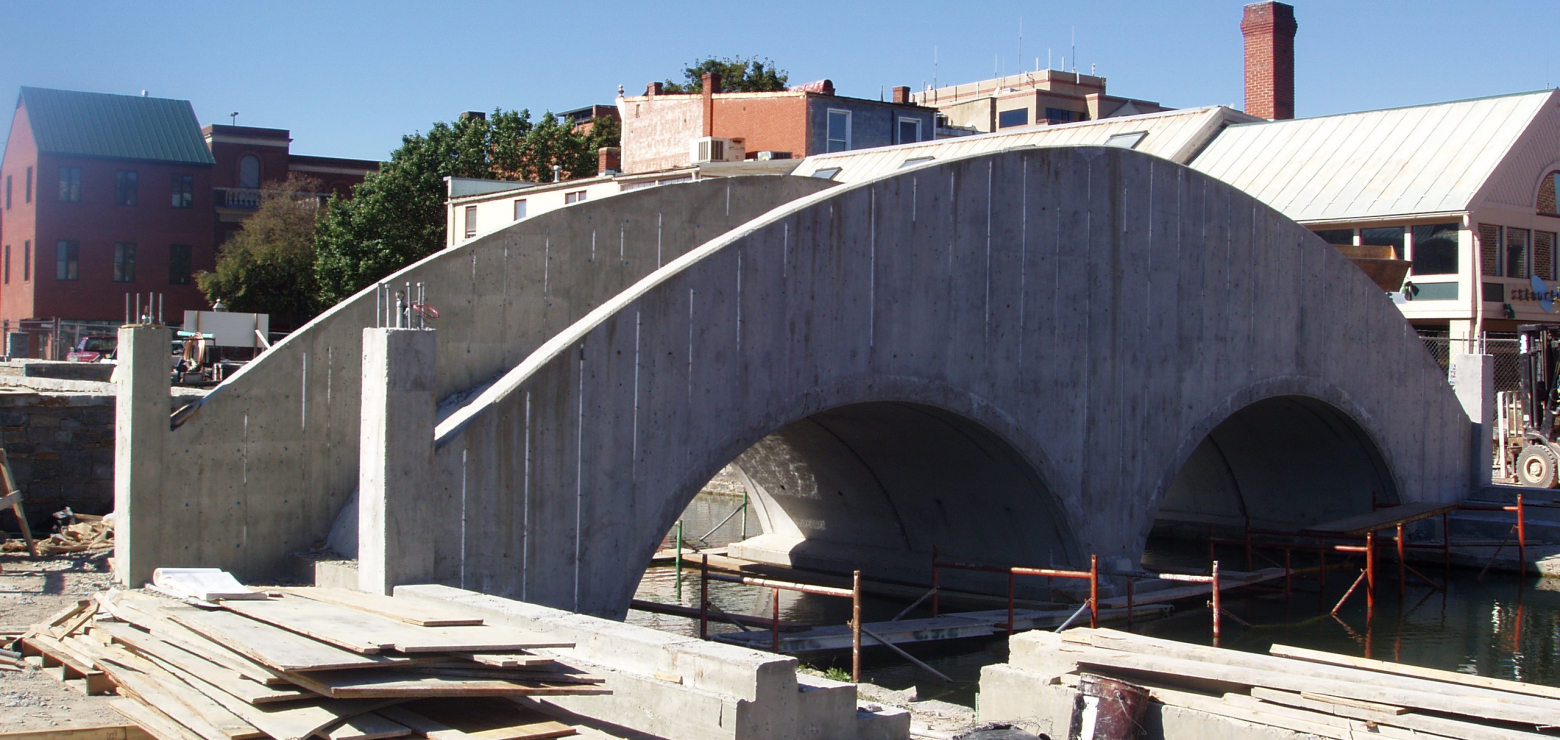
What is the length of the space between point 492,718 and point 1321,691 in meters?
6.37

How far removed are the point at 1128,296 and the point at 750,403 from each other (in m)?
7.56

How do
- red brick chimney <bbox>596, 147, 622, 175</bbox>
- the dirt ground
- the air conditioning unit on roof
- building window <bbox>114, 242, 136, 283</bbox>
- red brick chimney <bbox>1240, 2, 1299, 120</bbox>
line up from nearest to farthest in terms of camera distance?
the dirt ground → red brick chimney <bbox>1240, 2, 1299, 120</bbox> → the air conditioning unit on roof → red brick chimney <bbox>596, 147, 622, 175</bbox> → building window <bbox>114, 242, 136, 283</bbox>

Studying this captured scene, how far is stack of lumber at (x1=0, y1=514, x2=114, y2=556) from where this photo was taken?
15.7 metres

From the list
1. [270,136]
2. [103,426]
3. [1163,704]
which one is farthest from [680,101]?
[1163,704]

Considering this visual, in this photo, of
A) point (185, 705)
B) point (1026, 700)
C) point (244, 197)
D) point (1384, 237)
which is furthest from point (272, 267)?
point (185, 705)

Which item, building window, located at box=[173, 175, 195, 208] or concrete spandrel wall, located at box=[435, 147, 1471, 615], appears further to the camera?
building window, located at box=[173, 175, 195, 208]

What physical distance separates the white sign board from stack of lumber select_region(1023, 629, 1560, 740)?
38.3 metres

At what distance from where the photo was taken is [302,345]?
14.1 metres

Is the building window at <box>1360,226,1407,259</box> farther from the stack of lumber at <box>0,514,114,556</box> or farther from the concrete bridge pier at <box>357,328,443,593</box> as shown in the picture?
the stack of lumber at <box>0,514,114,556</box>

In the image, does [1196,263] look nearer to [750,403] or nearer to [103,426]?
[750,403]

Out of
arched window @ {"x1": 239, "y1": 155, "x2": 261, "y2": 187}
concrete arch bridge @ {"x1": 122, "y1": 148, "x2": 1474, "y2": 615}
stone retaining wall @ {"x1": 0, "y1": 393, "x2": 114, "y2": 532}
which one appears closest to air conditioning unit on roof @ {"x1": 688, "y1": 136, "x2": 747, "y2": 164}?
concrete arch bridge @ {"x1": 122, "y1": 148, "x2": 1474, "y2": 615}

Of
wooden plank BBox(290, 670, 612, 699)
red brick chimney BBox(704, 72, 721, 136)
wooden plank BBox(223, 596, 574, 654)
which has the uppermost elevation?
red brick chimney BBox(704, 72, 721, 136)

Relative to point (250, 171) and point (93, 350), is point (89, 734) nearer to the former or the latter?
point (93, 350)

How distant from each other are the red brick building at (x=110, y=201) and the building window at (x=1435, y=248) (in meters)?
42.5
